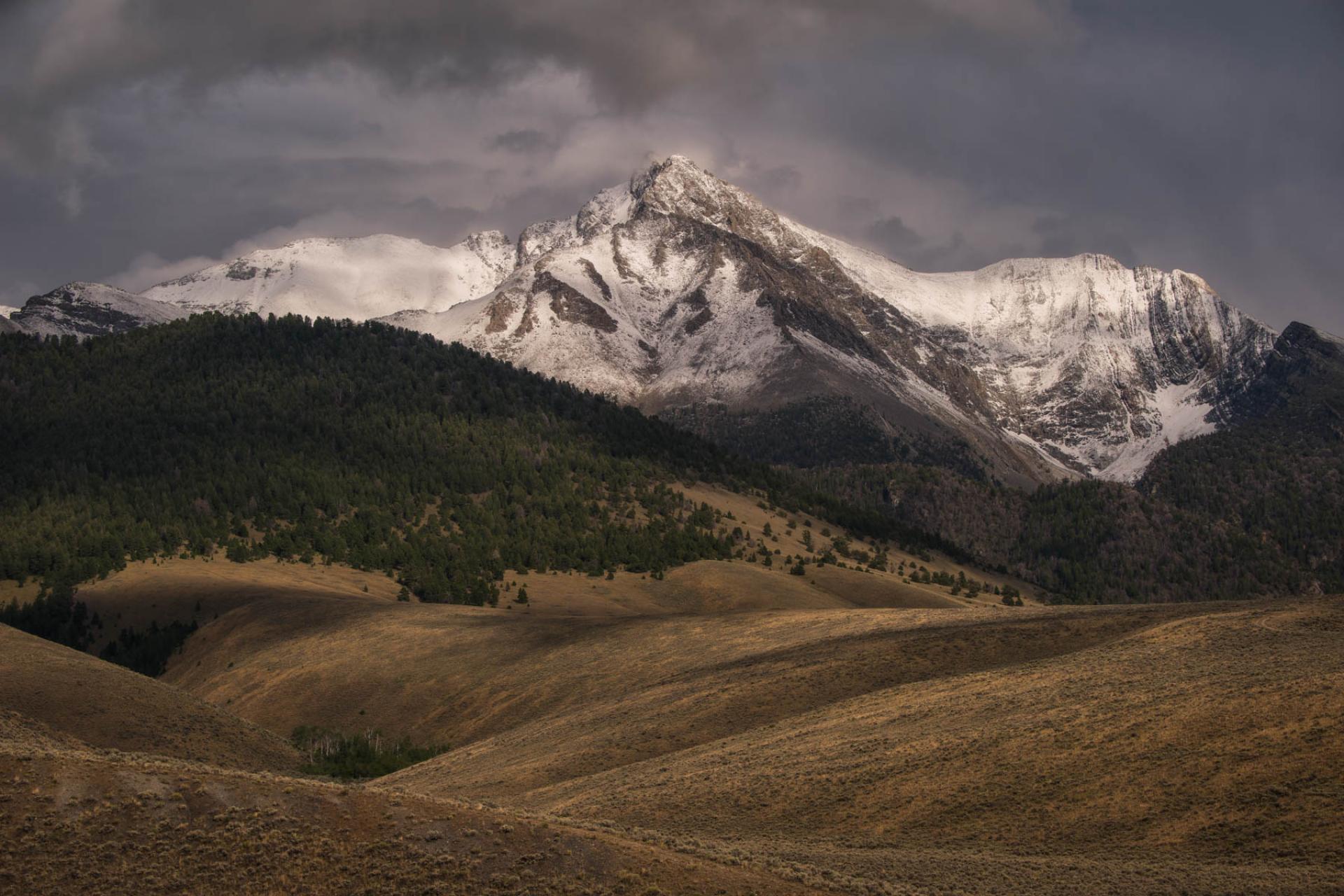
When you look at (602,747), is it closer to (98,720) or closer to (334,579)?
(98,720)

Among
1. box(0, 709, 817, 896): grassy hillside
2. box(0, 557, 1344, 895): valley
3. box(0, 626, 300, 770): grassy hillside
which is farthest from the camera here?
box(0, 626, 300, 770): grassy hillside

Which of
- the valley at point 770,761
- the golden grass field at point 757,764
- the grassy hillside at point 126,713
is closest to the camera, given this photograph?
the golden grass field at point 757,764

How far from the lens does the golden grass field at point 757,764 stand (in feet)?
136

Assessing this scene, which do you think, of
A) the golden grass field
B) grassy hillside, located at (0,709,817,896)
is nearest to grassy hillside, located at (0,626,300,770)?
the golden grass field

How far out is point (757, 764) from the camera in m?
62.6

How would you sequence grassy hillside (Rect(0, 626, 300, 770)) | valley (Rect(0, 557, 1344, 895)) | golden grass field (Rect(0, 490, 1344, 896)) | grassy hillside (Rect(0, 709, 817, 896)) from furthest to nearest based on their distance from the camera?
grassy hillside (Rect(0, 626, 300, 770))
valley (Rect(0, 557, 1344, 895))
golden grass field (Rect(0, 490, 1344, 896))
grassy hillside (Rect(0, 709, 817, 896))

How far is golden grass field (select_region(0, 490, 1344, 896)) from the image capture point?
136 feet

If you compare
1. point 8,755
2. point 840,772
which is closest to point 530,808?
point 840,772

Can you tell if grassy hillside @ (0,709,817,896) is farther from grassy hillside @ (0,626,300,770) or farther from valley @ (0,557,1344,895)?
grassy hillside @ (0,626,300,770)

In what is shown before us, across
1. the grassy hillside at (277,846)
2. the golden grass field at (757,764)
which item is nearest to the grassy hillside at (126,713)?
the golden grass field at (757,764)

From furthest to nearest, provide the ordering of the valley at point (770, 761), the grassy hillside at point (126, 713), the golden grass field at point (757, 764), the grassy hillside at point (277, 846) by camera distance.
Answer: the grassy hillside at point (126, 713), the valley at point (770, 761), the golden grass field at point (757, 764), the grassy hillside at point (277, 846)

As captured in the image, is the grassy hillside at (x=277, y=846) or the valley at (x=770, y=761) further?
the valley at (x=770, y=761)

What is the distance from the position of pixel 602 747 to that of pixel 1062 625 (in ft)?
107

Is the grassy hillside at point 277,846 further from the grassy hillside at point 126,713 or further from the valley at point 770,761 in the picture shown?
the grassy hillside at point 126,713
